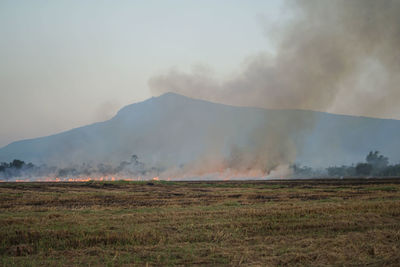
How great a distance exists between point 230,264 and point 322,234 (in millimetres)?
8133

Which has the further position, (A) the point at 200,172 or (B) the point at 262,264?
(A) the point at 200,172

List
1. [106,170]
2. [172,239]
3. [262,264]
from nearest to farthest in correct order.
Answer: [262,264] < [172,239] < [106,170]

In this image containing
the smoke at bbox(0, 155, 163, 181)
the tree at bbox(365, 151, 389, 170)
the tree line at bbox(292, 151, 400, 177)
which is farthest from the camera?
the smoke at bbox(0, 155, 163, 181)

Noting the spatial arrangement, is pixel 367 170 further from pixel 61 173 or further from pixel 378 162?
pixel 61 173

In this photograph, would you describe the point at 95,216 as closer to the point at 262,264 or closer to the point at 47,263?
the point at 47,263

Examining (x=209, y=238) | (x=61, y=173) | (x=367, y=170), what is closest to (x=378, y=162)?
(x=367, y=170)

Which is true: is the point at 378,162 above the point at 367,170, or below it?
above

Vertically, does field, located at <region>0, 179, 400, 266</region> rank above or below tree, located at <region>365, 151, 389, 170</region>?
below

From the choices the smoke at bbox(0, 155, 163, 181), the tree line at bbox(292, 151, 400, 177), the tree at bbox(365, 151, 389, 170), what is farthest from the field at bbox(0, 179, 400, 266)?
the tree at bbox(365, 151, 389, 170)

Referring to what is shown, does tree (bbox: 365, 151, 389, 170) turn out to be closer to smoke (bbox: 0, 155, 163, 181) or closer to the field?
smoke (bbox: 0, 155, 163, 181)

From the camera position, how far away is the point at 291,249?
17.6 metres

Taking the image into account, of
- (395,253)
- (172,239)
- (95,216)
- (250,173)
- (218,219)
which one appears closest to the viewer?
(395,253)

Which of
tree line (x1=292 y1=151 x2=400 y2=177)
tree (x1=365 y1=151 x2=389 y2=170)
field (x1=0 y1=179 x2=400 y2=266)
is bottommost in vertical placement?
field (x1=0 y1=179 x2=400 y2=266)

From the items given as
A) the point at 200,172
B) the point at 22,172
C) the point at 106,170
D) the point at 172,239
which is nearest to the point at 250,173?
the point at 200,172
